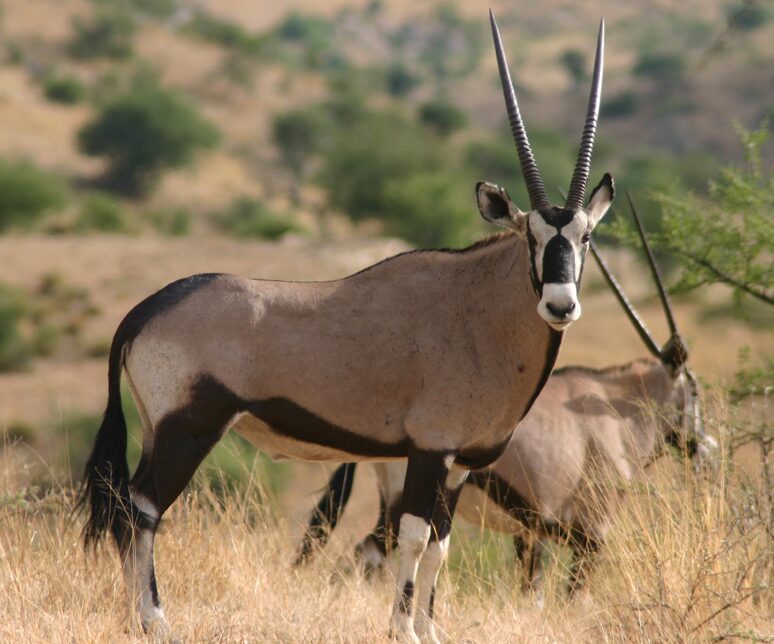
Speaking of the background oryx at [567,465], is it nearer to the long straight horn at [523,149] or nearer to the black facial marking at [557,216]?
the long straight horn at [523,149]

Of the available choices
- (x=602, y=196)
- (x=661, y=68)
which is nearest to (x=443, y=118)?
(x=661, y=68)

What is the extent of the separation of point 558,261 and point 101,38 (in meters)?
67.8

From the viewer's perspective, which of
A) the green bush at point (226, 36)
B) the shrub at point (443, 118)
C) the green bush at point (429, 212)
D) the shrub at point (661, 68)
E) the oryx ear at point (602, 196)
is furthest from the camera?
the green bush at point (226, 36)

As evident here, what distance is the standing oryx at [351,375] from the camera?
518 centimetres

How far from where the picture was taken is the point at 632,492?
19.2 feet

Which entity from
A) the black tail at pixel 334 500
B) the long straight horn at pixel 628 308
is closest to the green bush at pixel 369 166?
the long straight horn at pixel 628 308

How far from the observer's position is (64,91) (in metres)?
58.1

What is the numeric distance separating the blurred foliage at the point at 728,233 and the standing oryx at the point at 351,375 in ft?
10.7

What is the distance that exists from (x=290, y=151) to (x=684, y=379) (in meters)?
47.7

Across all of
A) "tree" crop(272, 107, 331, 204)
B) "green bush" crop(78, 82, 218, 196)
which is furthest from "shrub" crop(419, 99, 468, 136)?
"green bush" crop(78, 82, 218, 196)

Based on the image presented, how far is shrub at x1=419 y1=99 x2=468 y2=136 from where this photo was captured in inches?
2393

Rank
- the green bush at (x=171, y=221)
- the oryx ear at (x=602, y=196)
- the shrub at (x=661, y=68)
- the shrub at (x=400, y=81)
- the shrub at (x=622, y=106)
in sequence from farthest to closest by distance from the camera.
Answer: the shrub at (x=400, y=81)
the shrub at (x=661, y=68)
the shrub at (x=622, y=106)
the green bush at (x=171, y=221)
the oryx ear at (x=602, y=196)

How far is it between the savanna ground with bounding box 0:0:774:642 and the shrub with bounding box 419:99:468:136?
0.63 ft

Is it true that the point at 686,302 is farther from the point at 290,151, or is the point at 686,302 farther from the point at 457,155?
the point at 290,151
